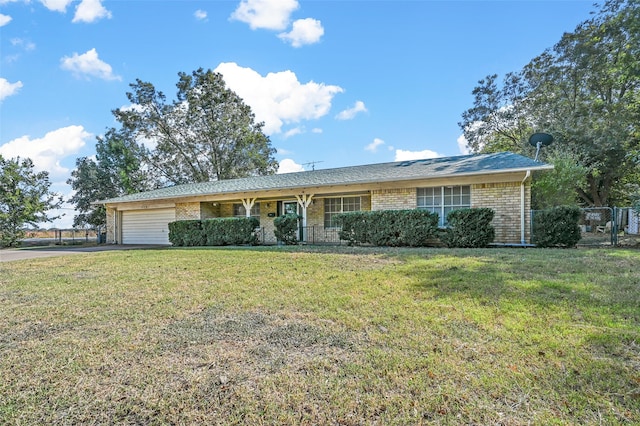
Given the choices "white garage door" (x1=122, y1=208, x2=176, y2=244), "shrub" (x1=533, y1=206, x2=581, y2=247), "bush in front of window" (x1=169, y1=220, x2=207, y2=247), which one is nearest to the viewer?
"shrub" (x1=533, y1=206, x2=581, y2=247)

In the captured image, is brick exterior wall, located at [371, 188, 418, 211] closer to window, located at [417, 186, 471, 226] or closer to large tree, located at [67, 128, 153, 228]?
window, located at [417, 186, 471, 226]

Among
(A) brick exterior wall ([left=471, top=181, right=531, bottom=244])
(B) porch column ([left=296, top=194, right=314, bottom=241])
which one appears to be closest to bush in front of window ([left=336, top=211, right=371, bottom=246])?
(B) porch column ([left=296, top=194, right=314, bottom=241])

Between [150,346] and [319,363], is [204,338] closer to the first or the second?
[150,346]

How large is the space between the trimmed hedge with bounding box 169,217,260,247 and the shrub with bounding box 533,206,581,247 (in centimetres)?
1013

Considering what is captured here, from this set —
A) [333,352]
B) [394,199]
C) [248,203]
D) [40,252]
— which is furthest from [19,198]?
[333,352]

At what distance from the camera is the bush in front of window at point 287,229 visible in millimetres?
12883

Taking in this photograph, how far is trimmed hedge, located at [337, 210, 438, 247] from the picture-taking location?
10.7 m

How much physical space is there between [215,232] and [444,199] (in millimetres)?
9607

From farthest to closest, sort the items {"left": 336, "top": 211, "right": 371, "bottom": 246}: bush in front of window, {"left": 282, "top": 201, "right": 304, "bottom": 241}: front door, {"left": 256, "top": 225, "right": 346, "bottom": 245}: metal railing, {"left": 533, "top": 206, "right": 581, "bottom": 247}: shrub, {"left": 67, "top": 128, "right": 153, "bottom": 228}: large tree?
1. {"left": 67, "top": 128, "right": 153, "bottom": 228}: large tree
2. {"left": 282, "top": 201, "right": 304, "bottom": 241}: front door
3. {"left": 256, "top": 225, "right": 346, "bottom": 245}: metal railing
4. {"left": 336, "top": 211, "right": 371, "bottom": 246}: bush in front of window
5. {"left": 533, "top": 206, "right": 581, "bottom": 247}: shrub

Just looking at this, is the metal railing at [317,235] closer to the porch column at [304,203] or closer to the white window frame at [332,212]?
the porch column at [304,203]

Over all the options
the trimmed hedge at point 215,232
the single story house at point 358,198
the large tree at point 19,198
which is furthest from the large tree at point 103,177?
the trimmed hedge at point 215,232

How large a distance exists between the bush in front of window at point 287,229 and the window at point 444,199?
16.1 feet

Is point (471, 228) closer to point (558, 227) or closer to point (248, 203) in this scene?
point (558, 227)

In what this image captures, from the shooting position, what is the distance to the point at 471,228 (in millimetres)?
10047
